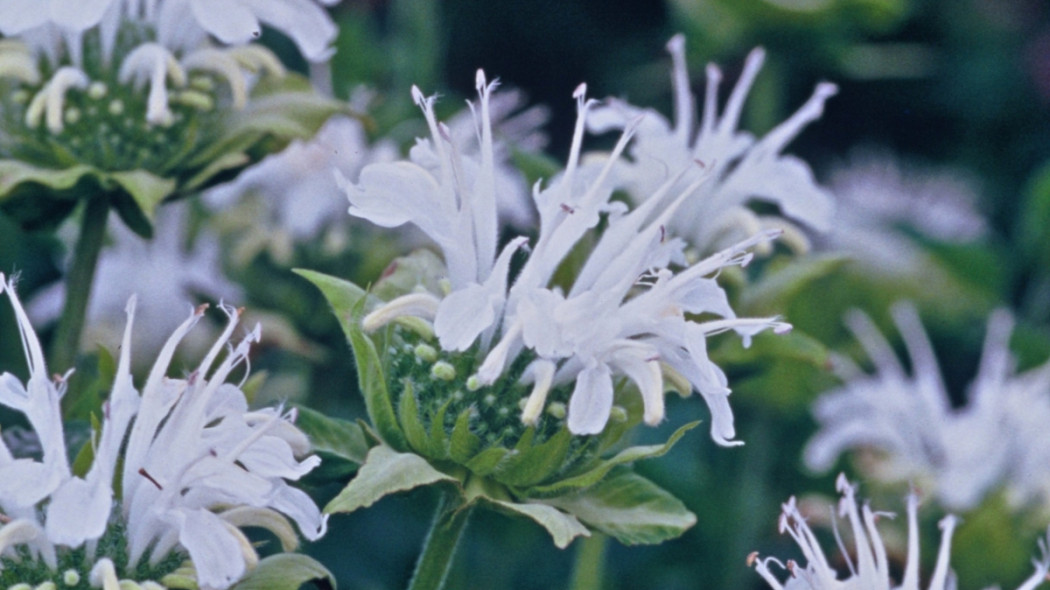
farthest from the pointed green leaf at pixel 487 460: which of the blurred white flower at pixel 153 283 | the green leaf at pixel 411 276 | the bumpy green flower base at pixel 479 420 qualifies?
the blurred white flower at pixel 153 283

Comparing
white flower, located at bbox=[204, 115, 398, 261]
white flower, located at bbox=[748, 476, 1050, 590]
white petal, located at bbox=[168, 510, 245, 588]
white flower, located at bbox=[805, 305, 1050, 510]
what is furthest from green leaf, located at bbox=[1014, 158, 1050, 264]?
white petal, located at bbox=[168, 510, 245, 588]

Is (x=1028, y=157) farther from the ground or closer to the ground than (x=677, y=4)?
farther from the ground

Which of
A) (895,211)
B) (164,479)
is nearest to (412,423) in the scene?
(164,479)

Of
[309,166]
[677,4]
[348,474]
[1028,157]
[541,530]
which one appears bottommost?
[541,530]

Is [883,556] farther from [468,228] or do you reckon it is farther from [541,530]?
[541,530]

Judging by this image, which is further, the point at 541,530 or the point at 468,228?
the point at 541,530

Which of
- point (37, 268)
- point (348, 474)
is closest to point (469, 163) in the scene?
point (348, 474)
